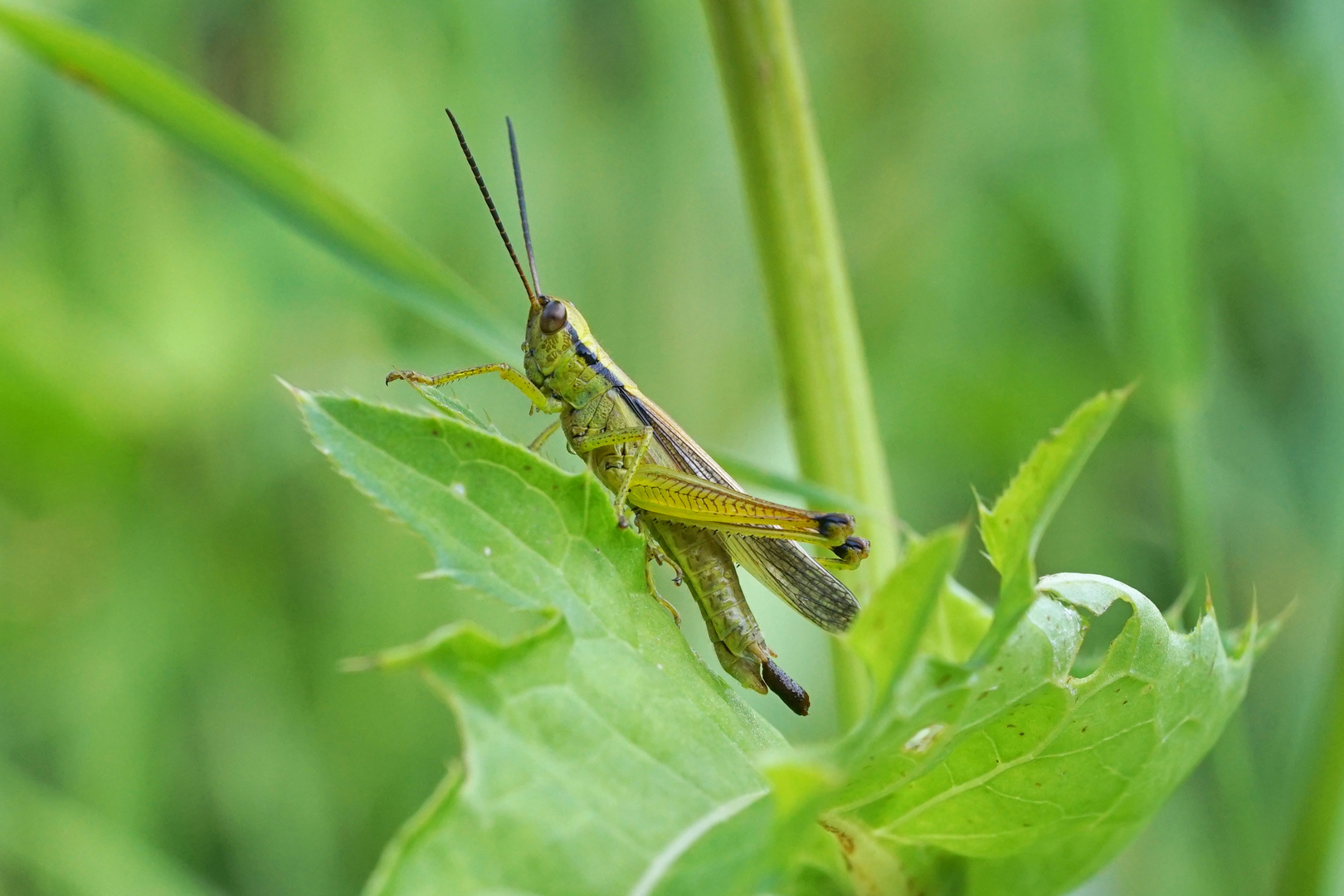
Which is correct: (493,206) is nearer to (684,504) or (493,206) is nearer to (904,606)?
(684,504)

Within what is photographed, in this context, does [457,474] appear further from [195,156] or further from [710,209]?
[710,209]

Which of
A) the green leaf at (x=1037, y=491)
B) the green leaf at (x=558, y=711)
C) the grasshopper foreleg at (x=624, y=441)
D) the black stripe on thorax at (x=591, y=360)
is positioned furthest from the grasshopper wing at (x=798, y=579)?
the green leaf at (x=1037, y=491)

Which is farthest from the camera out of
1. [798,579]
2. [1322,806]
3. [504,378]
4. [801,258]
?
[504,378]

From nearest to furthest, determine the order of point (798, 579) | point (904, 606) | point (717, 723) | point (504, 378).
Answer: point (904, 606) → point (717, 723) → point (798, 579) → point (504, 378)

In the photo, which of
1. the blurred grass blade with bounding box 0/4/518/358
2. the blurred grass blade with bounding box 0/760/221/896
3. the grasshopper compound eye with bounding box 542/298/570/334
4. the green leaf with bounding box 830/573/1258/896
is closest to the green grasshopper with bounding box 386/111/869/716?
the grasshopper compound eye with bounding box 542/298/570/334

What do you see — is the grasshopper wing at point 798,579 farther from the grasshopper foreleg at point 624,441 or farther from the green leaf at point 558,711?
the green leaf at point 558,711

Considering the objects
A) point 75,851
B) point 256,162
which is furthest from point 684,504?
point 75,851

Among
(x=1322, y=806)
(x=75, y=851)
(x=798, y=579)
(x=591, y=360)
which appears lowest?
(x=75, y=851)

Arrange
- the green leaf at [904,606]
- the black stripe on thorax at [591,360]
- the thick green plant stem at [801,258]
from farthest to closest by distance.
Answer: the black stripe on thorax at [591,360] < the thick green plant stem at [801,258] < the green leaf at [904,606]
